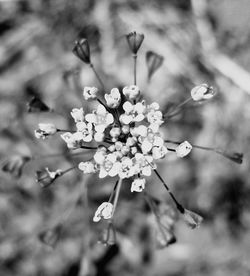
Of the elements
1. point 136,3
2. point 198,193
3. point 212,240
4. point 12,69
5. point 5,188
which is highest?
point 136,3

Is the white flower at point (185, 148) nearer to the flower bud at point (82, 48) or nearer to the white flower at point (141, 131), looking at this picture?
the white flower at point (141, 131)

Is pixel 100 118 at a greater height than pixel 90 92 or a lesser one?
lesser

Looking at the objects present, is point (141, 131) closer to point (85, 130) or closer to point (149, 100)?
point (85, 130)

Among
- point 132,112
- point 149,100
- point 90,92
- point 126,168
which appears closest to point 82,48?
point 90,92

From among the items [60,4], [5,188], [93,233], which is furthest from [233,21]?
[5,188]

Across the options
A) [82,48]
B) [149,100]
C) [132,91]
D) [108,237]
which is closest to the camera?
[132,91]

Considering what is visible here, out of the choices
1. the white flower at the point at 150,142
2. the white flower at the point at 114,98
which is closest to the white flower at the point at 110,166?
the white flower at the point at 150,142

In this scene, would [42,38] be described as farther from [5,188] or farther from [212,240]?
[212,240]
